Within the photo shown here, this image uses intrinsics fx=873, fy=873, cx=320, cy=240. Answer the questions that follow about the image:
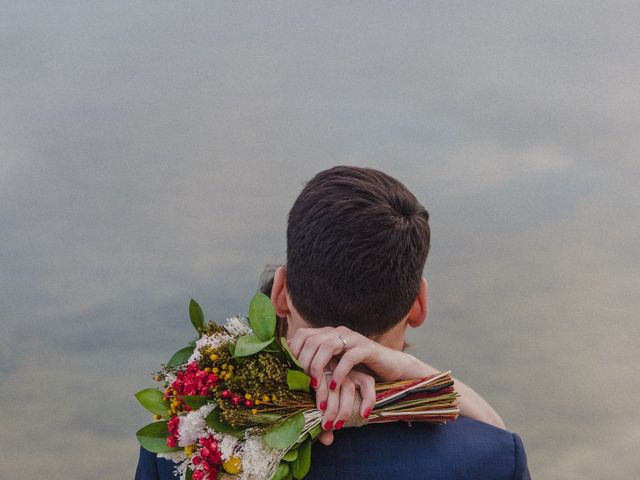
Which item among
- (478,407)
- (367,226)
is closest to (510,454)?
(478,407)

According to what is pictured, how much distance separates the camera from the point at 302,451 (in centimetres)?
402

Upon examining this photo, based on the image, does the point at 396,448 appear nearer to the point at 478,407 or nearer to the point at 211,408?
the point at 478,407

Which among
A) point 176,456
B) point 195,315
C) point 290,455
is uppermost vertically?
point 195,315

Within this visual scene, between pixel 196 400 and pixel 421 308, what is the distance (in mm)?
1242

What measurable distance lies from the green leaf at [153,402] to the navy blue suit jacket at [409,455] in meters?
0.84

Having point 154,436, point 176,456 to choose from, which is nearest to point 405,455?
point 176,456

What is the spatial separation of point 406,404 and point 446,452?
32cm

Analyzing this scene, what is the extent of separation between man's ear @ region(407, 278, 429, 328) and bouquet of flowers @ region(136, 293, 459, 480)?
393 mm

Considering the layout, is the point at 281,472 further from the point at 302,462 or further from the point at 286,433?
the point at 286,433

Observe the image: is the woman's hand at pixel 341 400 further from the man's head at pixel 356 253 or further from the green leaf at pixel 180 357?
the green leaf at pixel 180 357

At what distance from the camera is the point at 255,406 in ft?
13.1

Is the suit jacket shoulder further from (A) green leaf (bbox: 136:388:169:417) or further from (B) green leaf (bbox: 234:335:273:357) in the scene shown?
(A) green leaf (bbox: 136:388:169:417)

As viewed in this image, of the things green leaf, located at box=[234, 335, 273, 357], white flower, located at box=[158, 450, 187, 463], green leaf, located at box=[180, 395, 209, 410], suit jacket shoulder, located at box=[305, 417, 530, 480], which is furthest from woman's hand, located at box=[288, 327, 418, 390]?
white flower, located at box=[158, 450, 187, 463]

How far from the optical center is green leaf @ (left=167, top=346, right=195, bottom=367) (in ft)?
15.0
